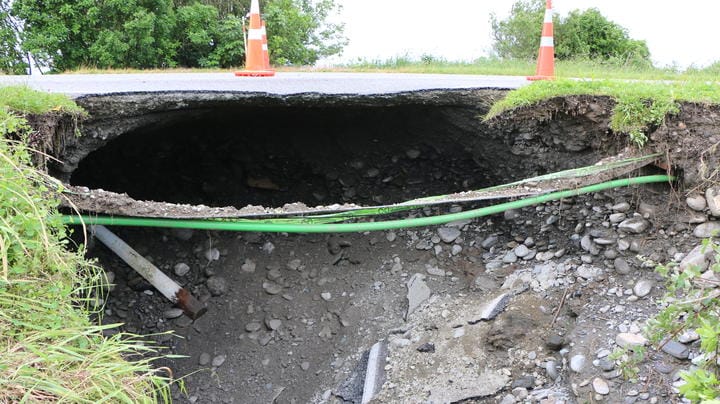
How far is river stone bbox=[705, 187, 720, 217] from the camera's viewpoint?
9.91 ft

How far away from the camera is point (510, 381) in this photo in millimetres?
3086

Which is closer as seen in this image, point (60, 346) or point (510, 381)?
point (60, 346)

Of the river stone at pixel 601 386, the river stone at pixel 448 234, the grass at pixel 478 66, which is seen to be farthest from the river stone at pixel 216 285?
the grass at pixel 478 66

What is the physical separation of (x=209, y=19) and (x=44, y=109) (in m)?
12.8

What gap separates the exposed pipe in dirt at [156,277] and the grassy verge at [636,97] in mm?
2714

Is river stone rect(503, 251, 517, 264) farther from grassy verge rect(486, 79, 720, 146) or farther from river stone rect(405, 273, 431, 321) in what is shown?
grassy verge rect(486, 79, 720, 146)

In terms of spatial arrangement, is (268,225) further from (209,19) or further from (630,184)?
(209,19)

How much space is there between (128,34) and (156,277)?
433 inches

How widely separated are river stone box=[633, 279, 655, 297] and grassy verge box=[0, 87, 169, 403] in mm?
2376

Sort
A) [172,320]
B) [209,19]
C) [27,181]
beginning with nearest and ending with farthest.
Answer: [27,181] < [172,320] < [209,19]

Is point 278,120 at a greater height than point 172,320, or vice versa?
point 278,120

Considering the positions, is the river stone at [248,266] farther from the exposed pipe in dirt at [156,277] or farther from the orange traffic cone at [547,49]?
the orange traffic cone at [547,49]

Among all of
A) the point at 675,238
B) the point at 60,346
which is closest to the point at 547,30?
the point at 675,238

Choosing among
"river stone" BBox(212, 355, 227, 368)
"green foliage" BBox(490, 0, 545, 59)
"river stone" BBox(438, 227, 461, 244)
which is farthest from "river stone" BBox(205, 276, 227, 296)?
"green foliage" BBox(490, 0, 545, 59)
